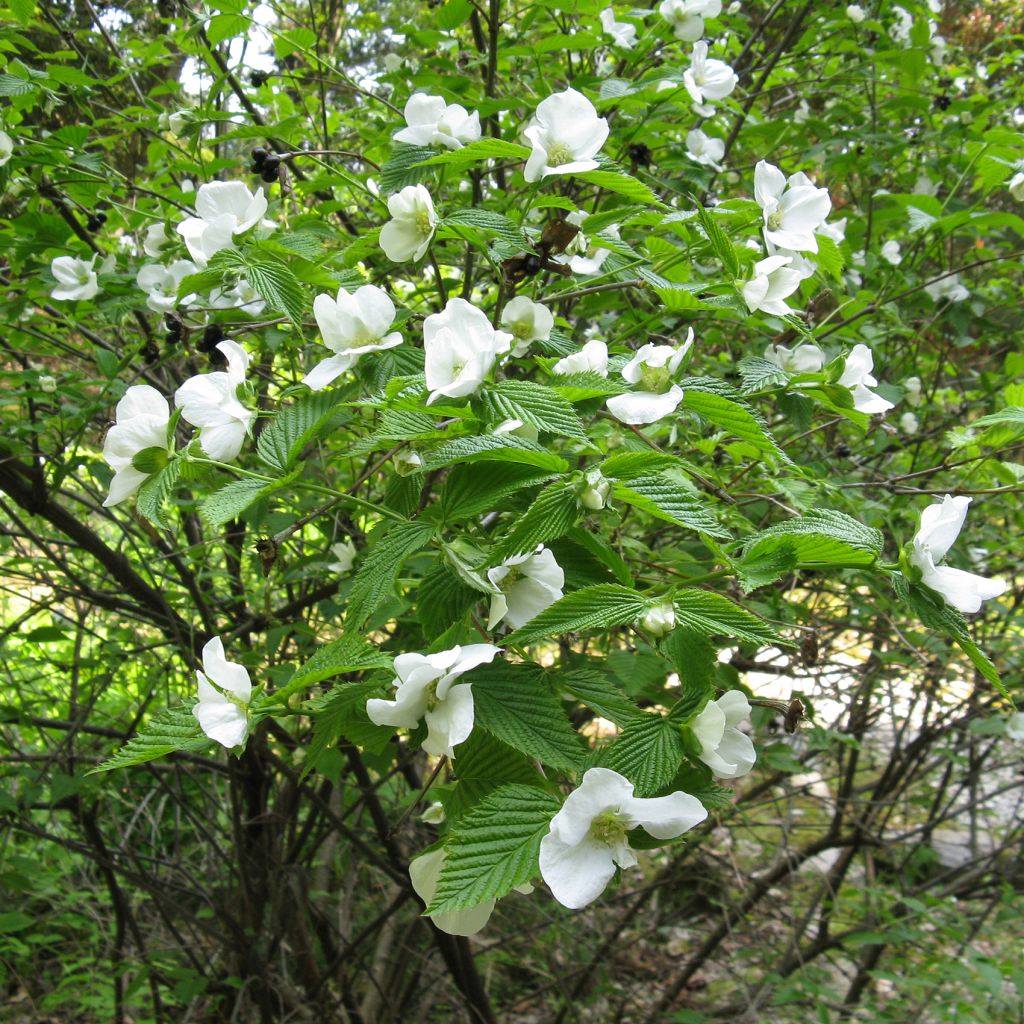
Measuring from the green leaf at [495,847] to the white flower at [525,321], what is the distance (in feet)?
1.77

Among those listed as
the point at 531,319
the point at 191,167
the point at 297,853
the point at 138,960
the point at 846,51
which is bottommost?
the point at 138,960

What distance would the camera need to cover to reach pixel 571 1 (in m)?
1.44

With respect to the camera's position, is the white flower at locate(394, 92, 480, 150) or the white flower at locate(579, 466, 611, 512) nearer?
the white flower at locate(579, 466, 611, 512)

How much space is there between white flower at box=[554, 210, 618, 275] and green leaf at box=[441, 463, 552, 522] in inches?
17.5

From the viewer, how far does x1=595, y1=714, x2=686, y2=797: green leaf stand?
66 centimetres

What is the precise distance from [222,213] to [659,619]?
73 centimetres

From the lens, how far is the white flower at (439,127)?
3.44 ft

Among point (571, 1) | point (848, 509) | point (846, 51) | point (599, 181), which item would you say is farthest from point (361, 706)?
point (846, 51)

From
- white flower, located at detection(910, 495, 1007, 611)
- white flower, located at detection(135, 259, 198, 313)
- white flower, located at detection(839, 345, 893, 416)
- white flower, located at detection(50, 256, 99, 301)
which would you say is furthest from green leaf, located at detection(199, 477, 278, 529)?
white flower, located at detection(50, 256, 99, 301)

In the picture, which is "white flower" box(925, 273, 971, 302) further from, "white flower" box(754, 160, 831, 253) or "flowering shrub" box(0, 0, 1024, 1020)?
"white flower" box(754, 160, 831, 253)

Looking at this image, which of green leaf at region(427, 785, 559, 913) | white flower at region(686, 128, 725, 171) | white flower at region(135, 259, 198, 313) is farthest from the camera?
Result: white flower at region(686, 128, 725, 171)

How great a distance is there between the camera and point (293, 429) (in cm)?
82

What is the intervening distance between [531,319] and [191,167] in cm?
98

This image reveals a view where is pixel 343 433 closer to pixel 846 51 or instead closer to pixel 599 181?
pixel 599 181
